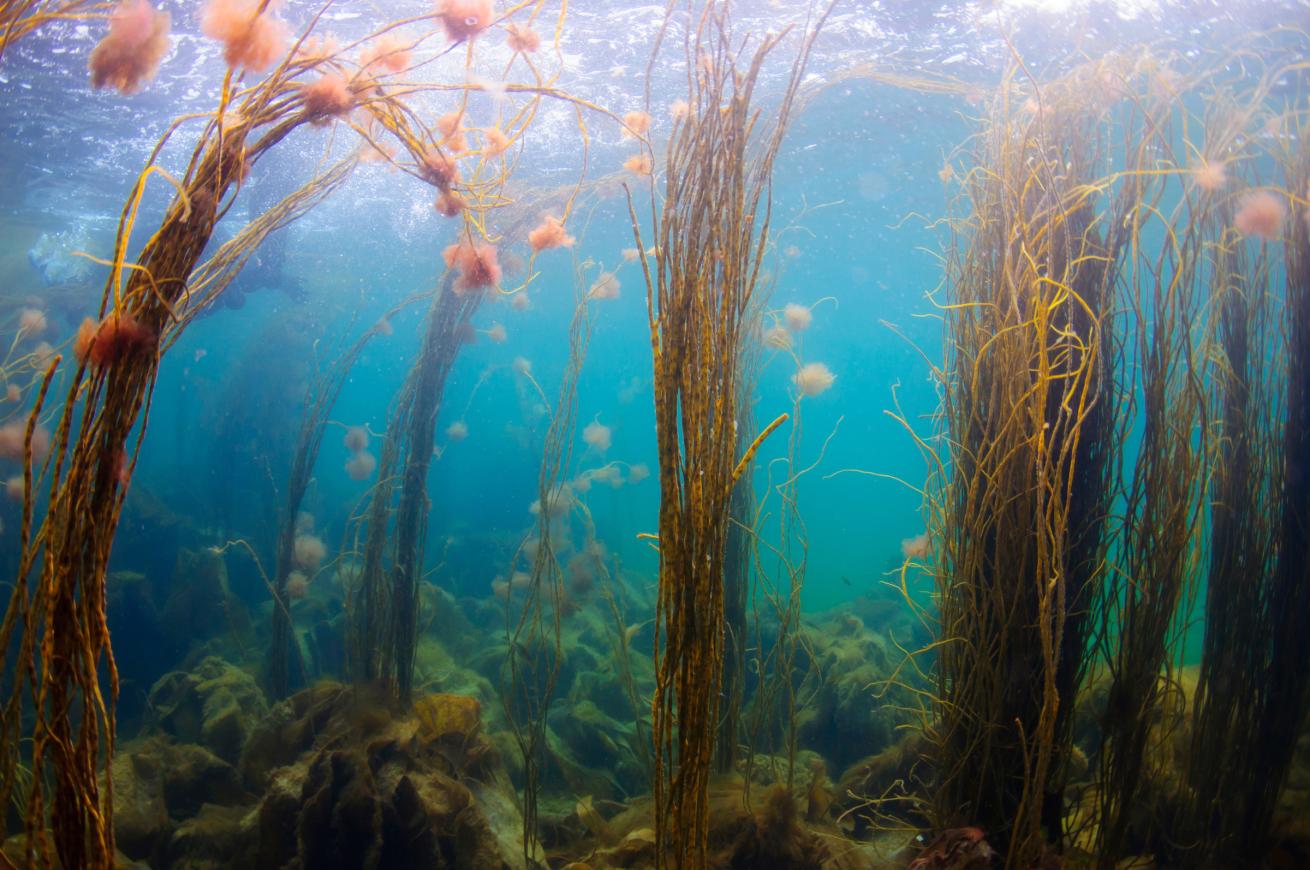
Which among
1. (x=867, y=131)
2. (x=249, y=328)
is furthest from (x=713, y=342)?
(x=249, y=328)

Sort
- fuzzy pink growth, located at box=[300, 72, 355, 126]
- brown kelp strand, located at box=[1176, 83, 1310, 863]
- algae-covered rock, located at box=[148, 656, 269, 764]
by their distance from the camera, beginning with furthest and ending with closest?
algae-covered rock, located at box=[148, 656, 269, 764] < brown kelp strand, located at box=[1176, 83, 1310, 863] < fuzzy pink growth, located at box=[300, 72, 355, 126]

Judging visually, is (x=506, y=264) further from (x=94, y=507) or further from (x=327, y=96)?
(x=94, y=507)

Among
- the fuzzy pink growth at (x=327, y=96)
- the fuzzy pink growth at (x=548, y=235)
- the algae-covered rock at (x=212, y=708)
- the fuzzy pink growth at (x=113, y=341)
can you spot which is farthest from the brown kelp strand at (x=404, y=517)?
the fuzzy pink growth at (x=113, y=341)

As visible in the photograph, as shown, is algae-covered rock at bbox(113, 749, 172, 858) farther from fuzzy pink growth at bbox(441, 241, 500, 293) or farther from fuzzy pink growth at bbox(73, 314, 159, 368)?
fuzzy pink growth at bbox(441, 241, 500, 293)

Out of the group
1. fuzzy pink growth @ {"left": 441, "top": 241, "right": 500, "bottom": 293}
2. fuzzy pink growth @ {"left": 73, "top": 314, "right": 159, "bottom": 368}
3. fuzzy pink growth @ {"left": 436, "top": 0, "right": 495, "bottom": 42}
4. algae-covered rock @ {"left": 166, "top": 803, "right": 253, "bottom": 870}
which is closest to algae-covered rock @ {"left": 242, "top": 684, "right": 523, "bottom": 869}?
algae-covered rock @ {"left": 166, "top": 803, "right": 253, "bottom": 870}

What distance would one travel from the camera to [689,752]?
199cm

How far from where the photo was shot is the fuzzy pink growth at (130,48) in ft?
7.22

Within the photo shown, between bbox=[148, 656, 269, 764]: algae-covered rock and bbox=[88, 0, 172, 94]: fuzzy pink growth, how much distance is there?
6.85 metres

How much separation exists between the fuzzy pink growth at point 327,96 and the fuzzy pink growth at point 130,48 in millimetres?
597

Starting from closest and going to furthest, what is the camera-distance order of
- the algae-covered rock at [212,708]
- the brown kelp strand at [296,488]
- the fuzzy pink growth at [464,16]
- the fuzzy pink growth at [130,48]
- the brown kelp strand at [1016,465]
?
the fuzzy pink growth at [130,48], the fuzzy pink growth at [464,16], the brown kelp strand at [1016,465], the algae-covered rock at [212,708], the brown kelp strand at [296,488]

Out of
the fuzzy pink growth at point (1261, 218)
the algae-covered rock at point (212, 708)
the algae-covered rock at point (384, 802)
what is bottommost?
the algae-covered rock at point (212, 708)

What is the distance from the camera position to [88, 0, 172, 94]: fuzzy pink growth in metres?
2.20

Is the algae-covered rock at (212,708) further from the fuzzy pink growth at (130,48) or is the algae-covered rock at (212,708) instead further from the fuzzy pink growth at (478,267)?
the fuzzy pink growth at (130,48)

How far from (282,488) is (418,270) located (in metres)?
19.9
